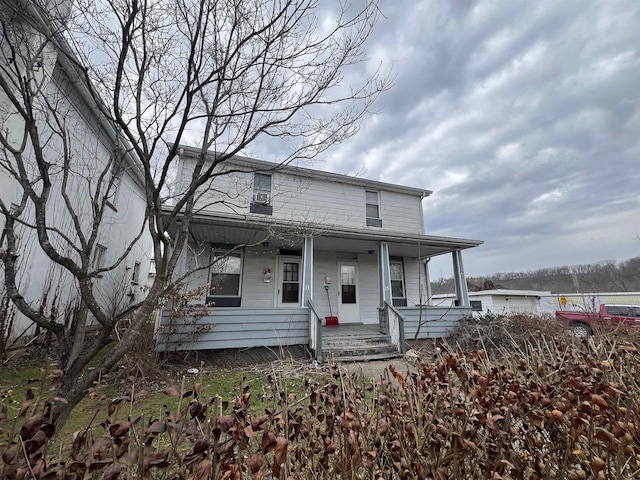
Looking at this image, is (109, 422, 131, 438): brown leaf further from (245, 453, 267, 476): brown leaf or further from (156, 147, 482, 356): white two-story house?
(156, 147, 482, 356): white two-story house

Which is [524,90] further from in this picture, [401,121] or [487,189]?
[487,189]

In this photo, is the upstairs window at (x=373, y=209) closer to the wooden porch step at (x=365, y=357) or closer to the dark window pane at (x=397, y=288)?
the dark window pane at (x=397, y=288)

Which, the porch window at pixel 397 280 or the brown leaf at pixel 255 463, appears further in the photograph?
the porch window at pixel 397 280

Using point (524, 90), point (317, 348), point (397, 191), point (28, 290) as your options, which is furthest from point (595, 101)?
point (28, 290)

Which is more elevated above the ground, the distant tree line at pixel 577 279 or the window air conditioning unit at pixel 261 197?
the window air conditioning unit at pixel 261 197

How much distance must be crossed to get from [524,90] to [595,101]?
2722mm

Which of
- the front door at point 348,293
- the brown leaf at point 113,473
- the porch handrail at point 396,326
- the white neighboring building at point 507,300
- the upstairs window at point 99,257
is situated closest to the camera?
the brown leaf at point 113,473

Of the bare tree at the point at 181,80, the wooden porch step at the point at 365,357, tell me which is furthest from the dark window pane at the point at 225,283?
the bare tree at the point at 181,80

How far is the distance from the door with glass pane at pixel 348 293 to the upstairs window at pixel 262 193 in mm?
3173

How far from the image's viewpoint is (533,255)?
18406 millimetres

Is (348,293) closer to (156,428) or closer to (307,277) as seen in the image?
(307,277)

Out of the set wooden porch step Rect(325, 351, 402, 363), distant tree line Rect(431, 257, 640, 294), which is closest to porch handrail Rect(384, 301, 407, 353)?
wooden porch step Rect(325, 351, 402, 363)

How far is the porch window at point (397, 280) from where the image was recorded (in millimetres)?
10617

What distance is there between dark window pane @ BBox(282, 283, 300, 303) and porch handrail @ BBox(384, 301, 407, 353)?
118 inches
